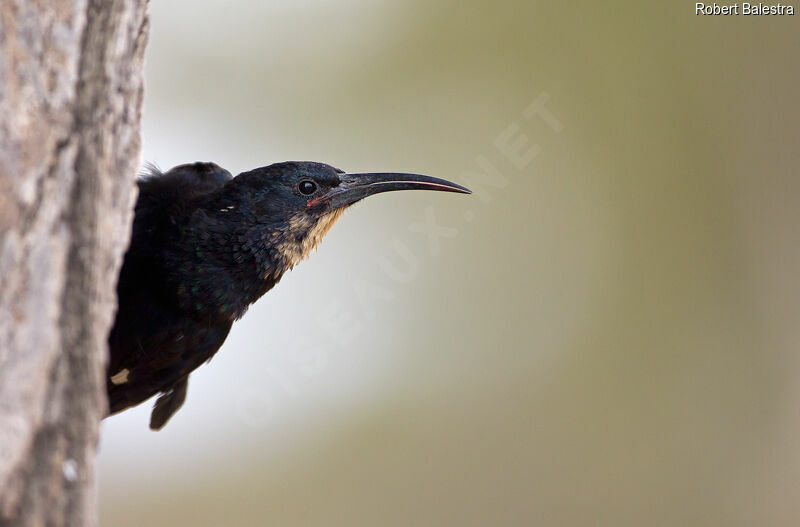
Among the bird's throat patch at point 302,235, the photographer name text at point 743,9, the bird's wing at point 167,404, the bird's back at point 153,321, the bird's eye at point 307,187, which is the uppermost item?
the photographer name text at point 743,9

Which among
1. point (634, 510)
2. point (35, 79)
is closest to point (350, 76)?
point (634, 510)

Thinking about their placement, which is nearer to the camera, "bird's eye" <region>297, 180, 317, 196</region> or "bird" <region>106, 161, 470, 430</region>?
"bird" <region>106, 161, 470, 430</region>

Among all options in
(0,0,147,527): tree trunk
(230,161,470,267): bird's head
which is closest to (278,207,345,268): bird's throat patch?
(230,161,470,267): bird's head

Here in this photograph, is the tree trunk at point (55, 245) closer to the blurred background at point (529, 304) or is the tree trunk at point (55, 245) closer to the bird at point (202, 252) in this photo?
the bird at point (202, 252)

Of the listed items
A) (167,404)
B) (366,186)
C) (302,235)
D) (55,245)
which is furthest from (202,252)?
(55,245)

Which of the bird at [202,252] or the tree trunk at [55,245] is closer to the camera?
the tree trunk at [55,245]

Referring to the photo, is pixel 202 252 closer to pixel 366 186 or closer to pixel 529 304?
pixel 366 186

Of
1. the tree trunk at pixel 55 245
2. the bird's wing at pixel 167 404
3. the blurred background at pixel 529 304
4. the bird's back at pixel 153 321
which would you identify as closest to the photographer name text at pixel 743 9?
the blurred background at pixel 529 304

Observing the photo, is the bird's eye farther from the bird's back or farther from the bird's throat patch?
the bird's back
